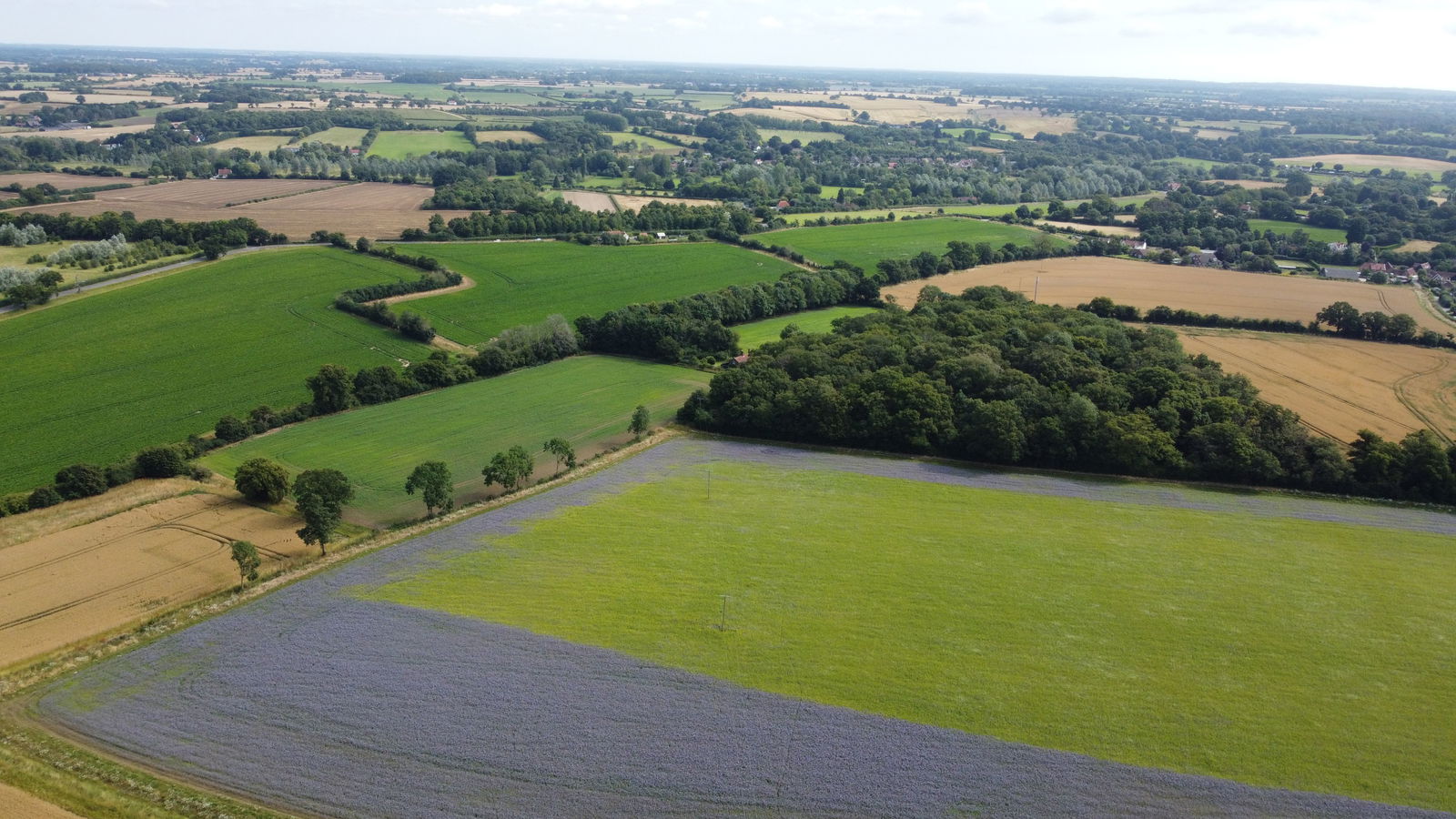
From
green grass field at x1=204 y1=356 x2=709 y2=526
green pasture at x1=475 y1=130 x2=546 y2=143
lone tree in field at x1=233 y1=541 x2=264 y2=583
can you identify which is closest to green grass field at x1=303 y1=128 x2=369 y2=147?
green pasture at x1=475 y1=130 x2=546 y2=143

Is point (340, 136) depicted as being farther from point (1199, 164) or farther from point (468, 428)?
point (1199, 164)

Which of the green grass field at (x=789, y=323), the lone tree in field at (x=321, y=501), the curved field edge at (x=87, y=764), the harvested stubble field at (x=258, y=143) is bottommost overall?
the curved field edge at (x=87, y=764)

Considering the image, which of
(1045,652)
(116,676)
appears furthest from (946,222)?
(116,676)

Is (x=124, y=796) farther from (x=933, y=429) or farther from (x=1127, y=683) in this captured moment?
(x=933, y=429)

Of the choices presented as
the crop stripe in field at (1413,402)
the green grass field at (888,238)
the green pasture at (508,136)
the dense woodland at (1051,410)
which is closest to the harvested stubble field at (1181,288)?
the green grass field at (888,238)

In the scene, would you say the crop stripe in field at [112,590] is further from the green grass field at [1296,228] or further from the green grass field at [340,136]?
the green grass field at [340,136]

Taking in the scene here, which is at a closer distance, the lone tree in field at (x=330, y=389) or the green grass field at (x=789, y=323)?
the lone tree in field at (x=330, y=389)

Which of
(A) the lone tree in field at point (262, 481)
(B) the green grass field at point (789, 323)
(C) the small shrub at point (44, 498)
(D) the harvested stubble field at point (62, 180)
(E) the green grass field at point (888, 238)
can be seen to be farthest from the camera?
(D) the harvested stubble field at point (62, 180)
